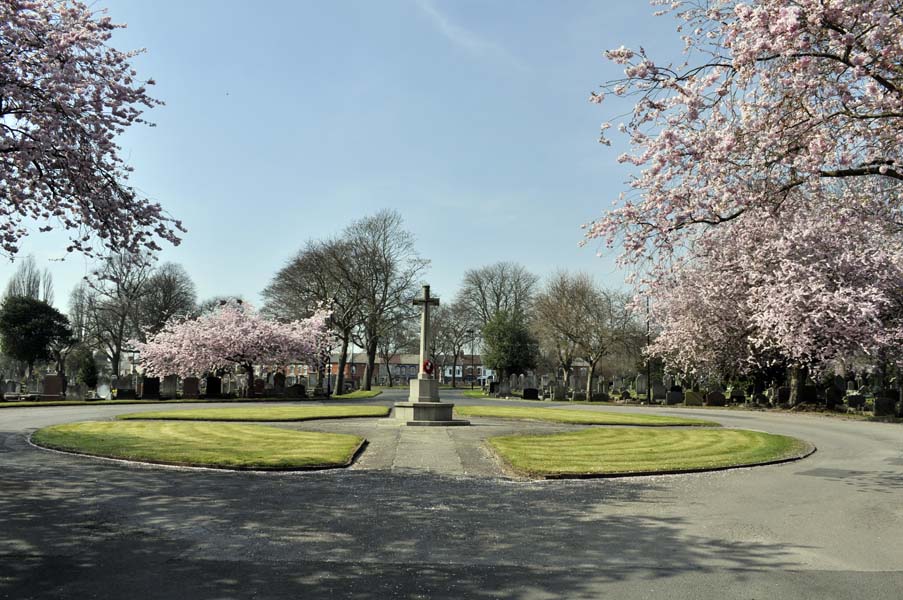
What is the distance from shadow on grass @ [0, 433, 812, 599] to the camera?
215 inches

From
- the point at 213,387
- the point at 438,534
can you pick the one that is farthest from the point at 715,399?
the point at 438,534

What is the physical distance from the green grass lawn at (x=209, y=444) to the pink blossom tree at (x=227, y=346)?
82.6 ft

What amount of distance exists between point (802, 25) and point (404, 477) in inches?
358

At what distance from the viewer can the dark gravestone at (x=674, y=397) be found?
43750mm

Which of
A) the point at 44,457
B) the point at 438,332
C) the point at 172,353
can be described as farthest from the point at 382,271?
the point at 44,457

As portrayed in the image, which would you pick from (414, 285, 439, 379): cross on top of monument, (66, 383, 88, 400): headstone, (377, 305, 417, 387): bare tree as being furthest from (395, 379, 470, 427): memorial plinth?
(377, 305, 417, 387): bare tree

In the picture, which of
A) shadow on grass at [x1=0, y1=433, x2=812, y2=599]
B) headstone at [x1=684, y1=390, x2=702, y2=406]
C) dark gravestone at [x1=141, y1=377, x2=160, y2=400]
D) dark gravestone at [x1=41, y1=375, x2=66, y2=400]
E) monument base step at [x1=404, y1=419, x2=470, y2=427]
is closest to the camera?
shadow on grass at [x1=0, y1=433, x2=812, y2=599]

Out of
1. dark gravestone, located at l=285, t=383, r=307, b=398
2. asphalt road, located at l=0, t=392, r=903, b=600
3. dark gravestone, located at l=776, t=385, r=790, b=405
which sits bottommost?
asphalt road, located at l=0, t=392, r=903, b=600

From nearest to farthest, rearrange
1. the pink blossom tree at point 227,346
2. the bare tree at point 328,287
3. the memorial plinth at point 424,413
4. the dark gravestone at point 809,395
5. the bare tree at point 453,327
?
the memorial plinth at point 424,413
the dark gravestone at point 809,395
the pink blossom tree at point 227,346
the bare tree at point 328,287
the bare tree at point 453,327

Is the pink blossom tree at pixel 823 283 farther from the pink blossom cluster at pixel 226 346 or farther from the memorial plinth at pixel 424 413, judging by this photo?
the pink blossom cluster at pixel 226 346

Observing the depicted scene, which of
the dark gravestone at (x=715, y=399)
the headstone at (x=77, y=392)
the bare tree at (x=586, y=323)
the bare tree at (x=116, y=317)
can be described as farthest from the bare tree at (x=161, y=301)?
the dark gravestone at (x=715, y=399)

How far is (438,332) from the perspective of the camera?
84.9 m

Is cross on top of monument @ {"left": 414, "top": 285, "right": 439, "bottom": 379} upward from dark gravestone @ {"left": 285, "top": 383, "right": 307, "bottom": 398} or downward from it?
upward

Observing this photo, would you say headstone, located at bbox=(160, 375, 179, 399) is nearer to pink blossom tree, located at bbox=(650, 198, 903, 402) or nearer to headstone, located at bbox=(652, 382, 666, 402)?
pink blossom tree, located at bbox=(650, 198, 903, 402)
